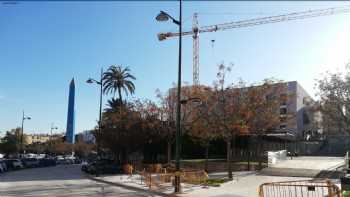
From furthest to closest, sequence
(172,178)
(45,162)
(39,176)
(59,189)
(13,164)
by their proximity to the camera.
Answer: (45,162) → (13,164) → (39,176) → (172,178) → (59,189)

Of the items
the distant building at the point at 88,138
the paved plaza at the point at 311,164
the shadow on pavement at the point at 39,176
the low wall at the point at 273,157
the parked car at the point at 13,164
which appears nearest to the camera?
the shadow on pavement at the point at 39,176

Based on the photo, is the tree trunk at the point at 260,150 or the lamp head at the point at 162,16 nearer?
the lamp head at the point at 162,16

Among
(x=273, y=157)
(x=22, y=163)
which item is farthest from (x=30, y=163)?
(x=273, y=157)

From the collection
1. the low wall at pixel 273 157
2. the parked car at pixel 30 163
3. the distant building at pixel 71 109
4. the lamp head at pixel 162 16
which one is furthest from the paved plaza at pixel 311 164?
the distant building at pixel 71 109

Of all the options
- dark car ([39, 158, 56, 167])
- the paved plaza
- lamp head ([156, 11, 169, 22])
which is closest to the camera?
lamp head ([156, 11, 169, 22])

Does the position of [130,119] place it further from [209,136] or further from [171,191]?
[171,191]

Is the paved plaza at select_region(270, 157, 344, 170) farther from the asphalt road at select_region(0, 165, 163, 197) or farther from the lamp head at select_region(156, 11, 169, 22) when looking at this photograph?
the lamp head at select_region(156, 11, 169, 22)

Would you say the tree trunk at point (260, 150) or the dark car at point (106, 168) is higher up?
the tree trunk at point (260, 150)

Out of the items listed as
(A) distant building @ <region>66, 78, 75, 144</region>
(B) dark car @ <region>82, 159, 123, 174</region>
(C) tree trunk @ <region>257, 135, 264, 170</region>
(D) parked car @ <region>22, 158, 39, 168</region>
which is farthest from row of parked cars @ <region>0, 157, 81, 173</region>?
(C) tree trunk @ <region>257, 135, 264, 170</region>

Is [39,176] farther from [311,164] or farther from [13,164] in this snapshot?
[311,164]

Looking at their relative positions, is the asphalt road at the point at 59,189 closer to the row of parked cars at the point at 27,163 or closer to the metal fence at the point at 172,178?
the metal fence at the point at 172,178

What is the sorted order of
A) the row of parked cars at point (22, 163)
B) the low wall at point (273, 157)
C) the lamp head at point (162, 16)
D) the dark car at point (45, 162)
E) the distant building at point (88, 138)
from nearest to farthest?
the lamp head at point (162, 16) < the low wall at point (273, 157) < the row of parked cars at point (22, 163) < the dark car at point (45, 162) < the distant building at point (88, 138)

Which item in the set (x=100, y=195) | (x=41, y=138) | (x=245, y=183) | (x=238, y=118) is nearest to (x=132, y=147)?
(x=238, y=118)

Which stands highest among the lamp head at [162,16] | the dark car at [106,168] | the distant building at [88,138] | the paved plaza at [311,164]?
the lamp head at [162,16]
